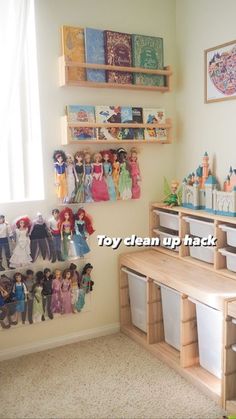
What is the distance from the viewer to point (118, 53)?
2619mm

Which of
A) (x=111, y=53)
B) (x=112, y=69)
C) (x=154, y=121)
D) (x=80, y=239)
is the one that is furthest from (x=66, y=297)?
(x=111, y=53)

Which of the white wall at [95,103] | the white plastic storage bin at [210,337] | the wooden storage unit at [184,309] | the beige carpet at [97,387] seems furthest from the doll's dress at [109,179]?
the beige carpet at [97,387]

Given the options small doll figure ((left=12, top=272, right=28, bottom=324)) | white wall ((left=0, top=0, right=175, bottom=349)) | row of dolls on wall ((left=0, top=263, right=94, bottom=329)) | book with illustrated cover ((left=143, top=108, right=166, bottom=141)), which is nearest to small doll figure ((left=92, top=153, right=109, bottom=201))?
white wall ((left=0, top=0, right=175, bottom=349))

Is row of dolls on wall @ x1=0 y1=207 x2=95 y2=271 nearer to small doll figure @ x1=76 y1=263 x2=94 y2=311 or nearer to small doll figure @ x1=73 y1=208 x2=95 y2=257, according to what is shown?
small doll figure @ x1=73 y1=208 x2=95 y2=257

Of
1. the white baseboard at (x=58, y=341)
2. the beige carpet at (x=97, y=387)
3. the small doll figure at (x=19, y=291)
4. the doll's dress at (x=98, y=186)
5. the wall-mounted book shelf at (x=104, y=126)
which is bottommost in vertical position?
the beige carpet at (x=97, y=387)

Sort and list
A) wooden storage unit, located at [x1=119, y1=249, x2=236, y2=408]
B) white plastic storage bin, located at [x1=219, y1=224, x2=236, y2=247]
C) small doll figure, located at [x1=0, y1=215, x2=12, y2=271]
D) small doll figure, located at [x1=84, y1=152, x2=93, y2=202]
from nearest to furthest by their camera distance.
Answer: wooden storage unit, located at [x1=119, y1=249, x2=236, y2=408]
white plastic storage bin, located at [x1=219, y1=224, x2=236, y2=247]
small doll figure, located at [x1=0, y1=215, x2=12, y2=271]
small doll figure, located at [x1=84, y1=152, x2=93, y2=202]

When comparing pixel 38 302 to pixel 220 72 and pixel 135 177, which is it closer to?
pixel 135 177

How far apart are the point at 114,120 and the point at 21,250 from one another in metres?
1.02

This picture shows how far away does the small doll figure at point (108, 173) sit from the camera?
268 centimetres

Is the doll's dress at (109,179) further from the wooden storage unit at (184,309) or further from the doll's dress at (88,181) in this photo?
the wooden storage unit at (184,309)

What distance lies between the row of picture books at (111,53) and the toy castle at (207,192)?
0.69 m

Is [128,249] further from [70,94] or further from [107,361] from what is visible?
[70,94]

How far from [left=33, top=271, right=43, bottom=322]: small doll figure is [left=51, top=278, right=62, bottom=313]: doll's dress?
8 centimetres

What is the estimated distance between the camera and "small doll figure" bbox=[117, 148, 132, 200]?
2.74m
